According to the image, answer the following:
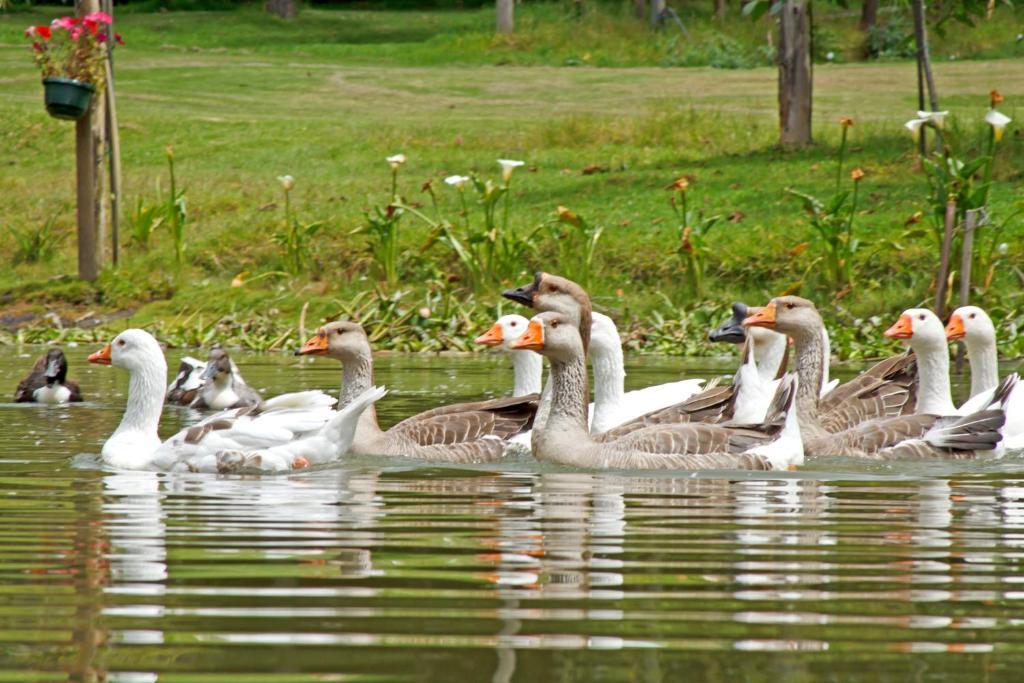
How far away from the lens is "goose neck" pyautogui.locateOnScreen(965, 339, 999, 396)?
11938 mm

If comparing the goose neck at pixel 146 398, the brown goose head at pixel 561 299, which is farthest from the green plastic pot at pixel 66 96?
the brown goose head at pixel 561 299

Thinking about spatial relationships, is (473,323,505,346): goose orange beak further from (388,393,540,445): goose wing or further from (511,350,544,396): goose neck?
(511,350,544,396): goose neck

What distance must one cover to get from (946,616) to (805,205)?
14.8 meters

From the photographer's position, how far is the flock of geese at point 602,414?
9711 mm

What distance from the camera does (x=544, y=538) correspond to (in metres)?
6.75

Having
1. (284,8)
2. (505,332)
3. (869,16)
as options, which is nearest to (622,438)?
(505,332)

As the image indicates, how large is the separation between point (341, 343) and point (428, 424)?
0.93 metres

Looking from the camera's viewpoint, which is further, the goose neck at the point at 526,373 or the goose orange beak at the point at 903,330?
the goose neck at the point at 526,373

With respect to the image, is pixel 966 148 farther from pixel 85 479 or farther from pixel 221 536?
pixel 221 536

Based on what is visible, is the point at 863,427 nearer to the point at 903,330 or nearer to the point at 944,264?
the point at 903,330

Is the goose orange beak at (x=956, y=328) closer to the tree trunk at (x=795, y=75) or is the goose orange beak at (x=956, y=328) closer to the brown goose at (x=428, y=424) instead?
the brown goose at (x=428, y=424)

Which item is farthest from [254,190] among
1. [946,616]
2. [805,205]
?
[946,616]

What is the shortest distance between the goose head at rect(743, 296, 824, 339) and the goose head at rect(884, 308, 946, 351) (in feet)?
1.86

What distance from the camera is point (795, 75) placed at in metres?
25.2
